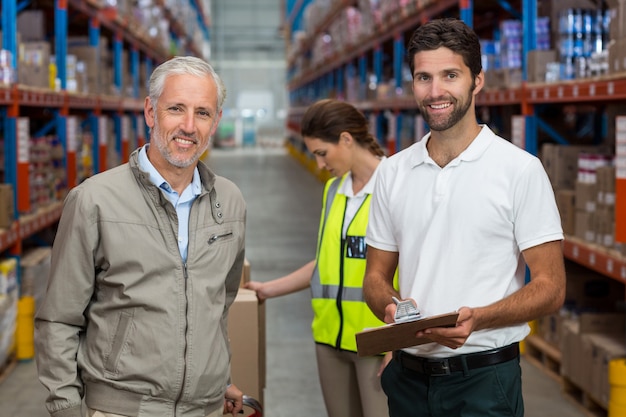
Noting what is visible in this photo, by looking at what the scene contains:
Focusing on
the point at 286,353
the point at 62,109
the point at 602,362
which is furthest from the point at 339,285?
the point at 62,109

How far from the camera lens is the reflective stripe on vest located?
3150 millimetres

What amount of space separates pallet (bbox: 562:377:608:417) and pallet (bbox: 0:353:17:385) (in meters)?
3.33

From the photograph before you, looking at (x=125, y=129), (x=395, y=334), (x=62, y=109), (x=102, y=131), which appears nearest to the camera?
(x=395, y=334)

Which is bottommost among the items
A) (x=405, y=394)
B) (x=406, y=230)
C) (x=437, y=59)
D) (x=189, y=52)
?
(x=405, y=394)

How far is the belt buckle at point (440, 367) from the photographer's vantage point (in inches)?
93.7

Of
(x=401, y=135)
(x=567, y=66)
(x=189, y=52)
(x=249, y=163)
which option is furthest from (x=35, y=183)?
(x=249, y=163)

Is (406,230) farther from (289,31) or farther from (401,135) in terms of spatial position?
(289,31)

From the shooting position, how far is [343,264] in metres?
3.19

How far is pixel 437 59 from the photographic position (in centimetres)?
235

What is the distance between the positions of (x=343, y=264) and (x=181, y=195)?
1.01 metres

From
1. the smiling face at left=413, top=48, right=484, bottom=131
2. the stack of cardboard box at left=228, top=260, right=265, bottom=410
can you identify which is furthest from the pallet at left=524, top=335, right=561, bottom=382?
the smiling face at left=413, top=48, right=484, bottom=131

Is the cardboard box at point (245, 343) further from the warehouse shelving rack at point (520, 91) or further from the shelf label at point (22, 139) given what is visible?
the shelf label at point (22, 139)

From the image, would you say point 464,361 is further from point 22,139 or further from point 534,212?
point 22,139

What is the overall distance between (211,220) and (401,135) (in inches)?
340
